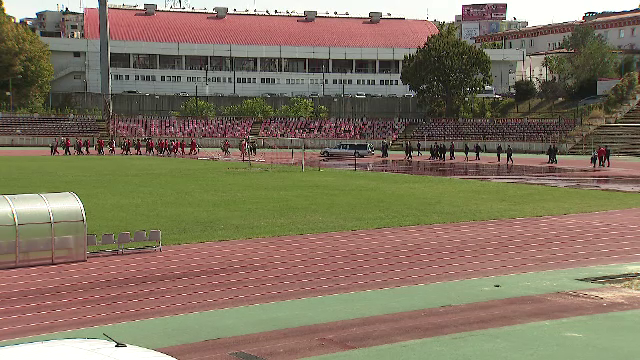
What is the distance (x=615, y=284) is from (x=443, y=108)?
77.7m

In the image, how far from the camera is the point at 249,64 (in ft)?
380

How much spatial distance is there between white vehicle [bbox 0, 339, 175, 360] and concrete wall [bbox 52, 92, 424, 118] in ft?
317

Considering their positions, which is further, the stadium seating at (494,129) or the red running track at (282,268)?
the stadium seating at (494,129)

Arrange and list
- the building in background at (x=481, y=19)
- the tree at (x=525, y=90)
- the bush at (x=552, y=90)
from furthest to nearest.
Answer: the building in background at (x=481, y=19)
the tree at (x=525, y=90)
the bush at (x=552, y=90)

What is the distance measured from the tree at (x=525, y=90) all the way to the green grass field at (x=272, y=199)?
56.6 metres

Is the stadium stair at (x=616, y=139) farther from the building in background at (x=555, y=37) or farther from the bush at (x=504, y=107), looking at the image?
the building in background at (x=555, y=37)

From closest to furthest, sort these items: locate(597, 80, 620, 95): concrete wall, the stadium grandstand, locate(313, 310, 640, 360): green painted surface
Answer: locate(313, 310, 640, 360): green painted surface → the stadium grandstand → locate(597, 80, 620, 95): concrete wall

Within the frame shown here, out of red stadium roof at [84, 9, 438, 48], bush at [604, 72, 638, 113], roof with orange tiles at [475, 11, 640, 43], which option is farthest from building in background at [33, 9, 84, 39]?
bush at [604, 72, 638, 113]

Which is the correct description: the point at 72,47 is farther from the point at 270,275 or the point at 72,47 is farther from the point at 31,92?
the point at 270,275

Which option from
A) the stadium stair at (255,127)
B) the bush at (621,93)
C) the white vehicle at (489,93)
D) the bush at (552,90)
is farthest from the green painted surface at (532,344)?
the white vehicle at (489,93)

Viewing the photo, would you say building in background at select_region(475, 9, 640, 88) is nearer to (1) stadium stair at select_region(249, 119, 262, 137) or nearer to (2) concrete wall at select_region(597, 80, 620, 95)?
(2) concrete wall at select_region(597, 80, 620, 95)

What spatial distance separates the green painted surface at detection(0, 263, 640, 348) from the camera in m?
13.3

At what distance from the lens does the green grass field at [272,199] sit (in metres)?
25.7

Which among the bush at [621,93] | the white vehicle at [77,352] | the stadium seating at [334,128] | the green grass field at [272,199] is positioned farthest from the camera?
the stadium seating at [334,128]
